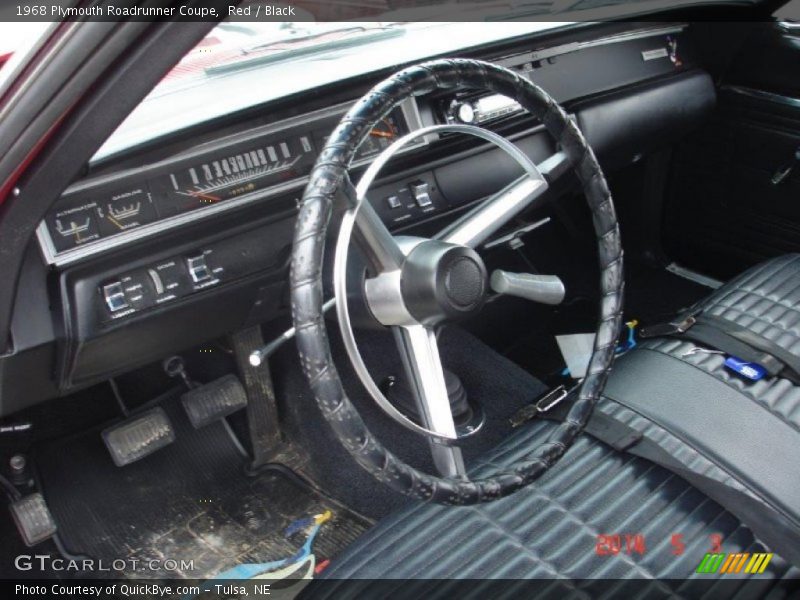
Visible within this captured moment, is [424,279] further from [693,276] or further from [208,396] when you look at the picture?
[693,276]

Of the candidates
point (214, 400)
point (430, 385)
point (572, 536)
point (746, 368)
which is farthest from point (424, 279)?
point (214, 400)

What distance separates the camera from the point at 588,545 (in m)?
1.38

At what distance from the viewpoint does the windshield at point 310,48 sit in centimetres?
155

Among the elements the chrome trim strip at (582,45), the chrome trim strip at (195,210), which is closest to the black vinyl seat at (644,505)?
the chrome trim strip at (195,210)

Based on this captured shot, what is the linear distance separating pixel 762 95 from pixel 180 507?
1.87m

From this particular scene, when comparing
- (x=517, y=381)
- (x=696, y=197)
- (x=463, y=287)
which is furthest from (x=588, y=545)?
(x=696, y=197)

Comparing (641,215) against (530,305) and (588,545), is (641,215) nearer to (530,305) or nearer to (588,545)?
(530,305)

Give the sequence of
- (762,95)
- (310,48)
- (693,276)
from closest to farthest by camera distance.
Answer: (310,48)
(762,95)
(693,276)

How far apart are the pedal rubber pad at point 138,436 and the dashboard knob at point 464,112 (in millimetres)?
1009

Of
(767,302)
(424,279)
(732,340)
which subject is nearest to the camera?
(424,279)

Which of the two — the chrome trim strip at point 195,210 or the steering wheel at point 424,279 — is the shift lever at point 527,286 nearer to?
the steering wheel at point 424,279

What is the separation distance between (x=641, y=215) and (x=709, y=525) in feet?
5.11

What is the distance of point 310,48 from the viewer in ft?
6.27

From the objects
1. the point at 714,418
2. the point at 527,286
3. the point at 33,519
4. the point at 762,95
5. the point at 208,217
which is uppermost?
the point at 208,217
